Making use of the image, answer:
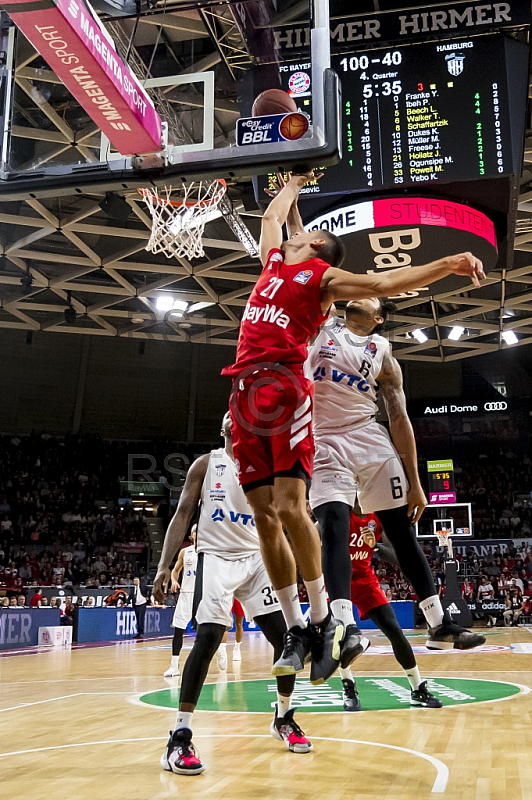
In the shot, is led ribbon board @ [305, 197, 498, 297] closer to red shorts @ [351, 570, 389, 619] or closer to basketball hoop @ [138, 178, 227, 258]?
basketball hoop @ [138, 178, 227, 258]

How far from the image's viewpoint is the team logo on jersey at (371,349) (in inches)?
193

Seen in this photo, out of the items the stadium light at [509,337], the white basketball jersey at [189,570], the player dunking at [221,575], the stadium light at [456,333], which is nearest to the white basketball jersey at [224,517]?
the player dunking at [221,575]

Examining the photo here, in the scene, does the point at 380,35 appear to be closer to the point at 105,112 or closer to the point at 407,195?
the point at 407,195

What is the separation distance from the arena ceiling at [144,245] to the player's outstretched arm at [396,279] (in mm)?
2515

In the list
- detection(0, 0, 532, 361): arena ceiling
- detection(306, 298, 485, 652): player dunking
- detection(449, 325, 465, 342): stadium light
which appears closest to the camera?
detection(306, 298, 485, 652): player dunking

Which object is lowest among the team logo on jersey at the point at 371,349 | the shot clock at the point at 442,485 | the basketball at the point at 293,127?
the team logo on jersey at the point at 371,349

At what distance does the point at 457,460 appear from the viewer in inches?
1261

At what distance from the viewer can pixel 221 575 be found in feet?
15.3

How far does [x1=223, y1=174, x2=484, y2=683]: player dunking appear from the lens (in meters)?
3.60

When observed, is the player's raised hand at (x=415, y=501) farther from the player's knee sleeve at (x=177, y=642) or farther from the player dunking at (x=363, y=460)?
the player's knee sleeve at (x=177, y=642)

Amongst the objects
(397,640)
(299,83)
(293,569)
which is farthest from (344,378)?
(299,83)

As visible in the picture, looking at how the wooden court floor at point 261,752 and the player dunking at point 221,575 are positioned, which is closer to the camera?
the wooden court floor at point 261,752

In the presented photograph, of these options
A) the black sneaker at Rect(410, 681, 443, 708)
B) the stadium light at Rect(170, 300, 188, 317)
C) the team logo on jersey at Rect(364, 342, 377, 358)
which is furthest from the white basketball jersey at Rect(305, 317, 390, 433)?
the stadium light at Rect(170, 300, 188, 317)

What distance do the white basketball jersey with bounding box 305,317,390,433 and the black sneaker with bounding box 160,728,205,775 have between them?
191 cm
